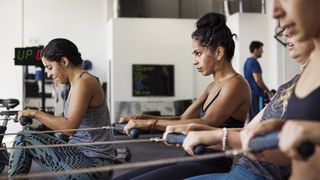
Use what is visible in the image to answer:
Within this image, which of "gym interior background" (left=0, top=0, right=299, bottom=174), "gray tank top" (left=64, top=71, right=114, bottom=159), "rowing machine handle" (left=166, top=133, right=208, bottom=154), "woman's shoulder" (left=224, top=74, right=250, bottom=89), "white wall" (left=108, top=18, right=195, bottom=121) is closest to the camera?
"rowing machine handle" (left=166, top=133, right=208, bottom=154)

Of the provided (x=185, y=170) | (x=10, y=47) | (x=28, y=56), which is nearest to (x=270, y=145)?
(x=185, y=170)

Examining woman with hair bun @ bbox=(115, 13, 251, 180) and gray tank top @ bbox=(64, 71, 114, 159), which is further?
gray tank top @ bbox=(64, 71, 114, 159)

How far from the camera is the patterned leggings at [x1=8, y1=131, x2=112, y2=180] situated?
2.29m

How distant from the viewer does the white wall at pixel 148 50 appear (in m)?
9.12

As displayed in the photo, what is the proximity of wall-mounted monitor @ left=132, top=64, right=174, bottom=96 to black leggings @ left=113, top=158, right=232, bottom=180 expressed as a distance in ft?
22.6

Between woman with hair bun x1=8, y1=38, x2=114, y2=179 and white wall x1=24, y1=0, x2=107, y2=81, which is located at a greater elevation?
white wall x1=24, y1=0, x2=107, y2=81

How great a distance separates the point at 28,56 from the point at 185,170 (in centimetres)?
326

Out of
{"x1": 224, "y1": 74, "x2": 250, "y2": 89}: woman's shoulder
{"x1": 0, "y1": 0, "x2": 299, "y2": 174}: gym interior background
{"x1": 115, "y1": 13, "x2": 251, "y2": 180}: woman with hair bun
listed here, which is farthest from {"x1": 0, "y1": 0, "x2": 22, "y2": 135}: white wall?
{"x1": 224, "y1": 74, "x2": 250, "y2": 89}: woman's shoulder

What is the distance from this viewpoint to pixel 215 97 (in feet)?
7.38

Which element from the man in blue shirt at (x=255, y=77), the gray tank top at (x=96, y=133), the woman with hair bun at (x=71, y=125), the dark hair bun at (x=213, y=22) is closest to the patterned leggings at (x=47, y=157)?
the woman with hair bun at (x=71, y=125)

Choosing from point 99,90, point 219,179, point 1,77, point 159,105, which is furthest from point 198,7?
point 219,179

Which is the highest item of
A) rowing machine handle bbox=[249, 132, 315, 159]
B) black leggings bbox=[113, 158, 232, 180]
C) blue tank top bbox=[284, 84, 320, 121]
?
blue tank top bbox=[284, 84, 320, 121]

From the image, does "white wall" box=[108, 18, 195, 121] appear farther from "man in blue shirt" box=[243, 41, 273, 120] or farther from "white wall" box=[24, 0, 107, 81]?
"man in blue shirt" box=[243, 41, 273, 120]

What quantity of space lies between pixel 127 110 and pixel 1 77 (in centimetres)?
243
